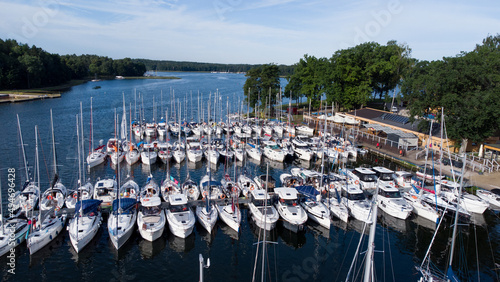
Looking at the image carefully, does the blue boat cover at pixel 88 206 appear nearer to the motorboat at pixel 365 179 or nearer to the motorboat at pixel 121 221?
the motorboat at pixel 121 221

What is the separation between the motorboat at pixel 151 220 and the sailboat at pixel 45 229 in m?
6.36

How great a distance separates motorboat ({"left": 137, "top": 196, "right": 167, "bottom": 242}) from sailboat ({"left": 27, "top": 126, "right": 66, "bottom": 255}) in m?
6.36

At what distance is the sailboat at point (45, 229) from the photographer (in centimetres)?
2491

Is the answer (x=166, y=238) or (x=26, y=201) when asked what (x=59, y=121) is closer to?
(x=26, y=201)

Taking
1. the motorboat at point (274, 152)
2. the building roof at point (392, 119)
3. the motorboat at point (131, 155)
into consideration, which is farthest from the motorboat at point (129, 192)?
the building roof at point (392, 119)

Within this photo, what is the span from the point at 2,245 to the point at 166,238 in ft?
37.7

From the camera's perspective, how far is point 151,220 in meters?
27.4

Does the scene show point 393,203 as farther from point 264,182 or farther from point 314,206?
point 264,182

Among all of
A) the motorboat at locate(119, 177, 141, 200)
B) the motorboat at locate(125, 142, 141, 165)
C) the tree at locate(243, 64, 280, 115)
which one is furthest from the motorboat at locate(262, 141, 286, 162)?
the tree at locate(243, 64, 280, 115)

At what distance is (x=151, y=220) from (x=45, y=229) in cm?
811

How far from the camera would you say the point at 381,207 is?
111 ft

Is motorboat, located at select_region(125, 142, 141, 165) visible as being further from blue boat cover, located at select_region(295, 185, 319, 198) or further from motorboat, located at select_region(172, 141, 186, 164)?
blue boat cover, located at select_region(295, 185, 319, 198)

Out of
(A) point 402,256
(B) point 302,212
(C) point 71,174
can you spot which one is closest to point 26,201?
(C) point 71,174

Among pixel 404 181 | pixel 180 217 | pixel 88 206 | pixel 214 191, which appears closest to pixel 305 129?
pixel 404 181
